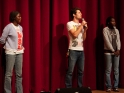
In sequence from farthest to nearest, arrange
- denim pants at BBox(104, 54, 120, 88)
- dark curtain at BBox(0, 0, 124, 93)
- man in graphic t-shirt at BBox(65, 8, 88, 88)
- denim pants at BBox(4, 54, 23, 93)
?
denim pants at BBox(104, 54, 120, 88) → dark curtain at BBox(0, 0, 124, 93) → man in graphic t-shirt at BBox(65, 8, 88, 88) → denim pants at BBox(4, 54, 23, 93)

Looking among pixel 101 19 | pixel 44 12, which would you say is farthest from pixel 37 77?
pixel 101 19

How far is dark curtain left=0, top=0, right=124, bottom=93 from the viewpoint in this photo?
3711 millimetres

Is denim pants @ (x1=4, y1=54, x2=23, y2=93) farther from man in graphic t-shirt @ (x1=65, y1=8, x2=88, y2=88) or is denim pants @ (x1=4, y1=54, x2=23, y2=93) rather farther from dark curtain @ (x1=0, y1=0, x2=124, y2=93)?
man in graphic t-shirt @ (x1=65, y1=8, x2=88, y2=88)

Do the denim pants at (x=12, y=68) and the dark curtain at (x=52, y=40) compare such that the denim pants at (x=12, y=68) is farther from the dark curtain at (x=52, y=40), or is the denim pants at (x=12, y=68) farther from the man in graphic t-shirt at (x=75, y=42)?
the man in graphic t-shirt at (x=75, y=42)

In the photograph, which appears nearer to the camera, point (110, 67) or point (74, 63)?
point (74, 63)

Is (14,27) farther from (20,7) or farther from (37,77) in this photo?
(37,77)

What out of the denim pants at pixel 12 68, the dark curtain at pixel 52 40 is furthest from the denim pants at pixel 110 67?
the denim pants at pixel 12 68

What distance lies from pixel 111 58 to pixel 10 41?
5.71 ft

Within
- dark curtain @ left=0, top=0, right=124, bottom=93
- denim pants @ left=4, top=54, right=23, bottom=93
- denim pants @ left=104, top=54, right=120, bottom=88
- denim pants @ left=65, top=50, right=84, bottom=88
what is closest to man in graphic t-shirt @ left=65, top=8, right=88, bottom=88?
denim pants @ left=65, top=50, right=84, bottom=88

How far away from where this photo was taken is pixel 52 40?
12.9ft

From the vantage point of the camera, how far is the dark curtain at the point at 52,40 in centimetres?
371

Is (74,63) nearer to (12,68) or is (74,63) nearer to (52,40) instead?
(52,40)

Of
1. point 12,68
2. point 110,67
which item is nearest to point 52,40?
point 12,68

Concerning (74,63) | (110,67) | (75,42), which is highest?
(75,42)
